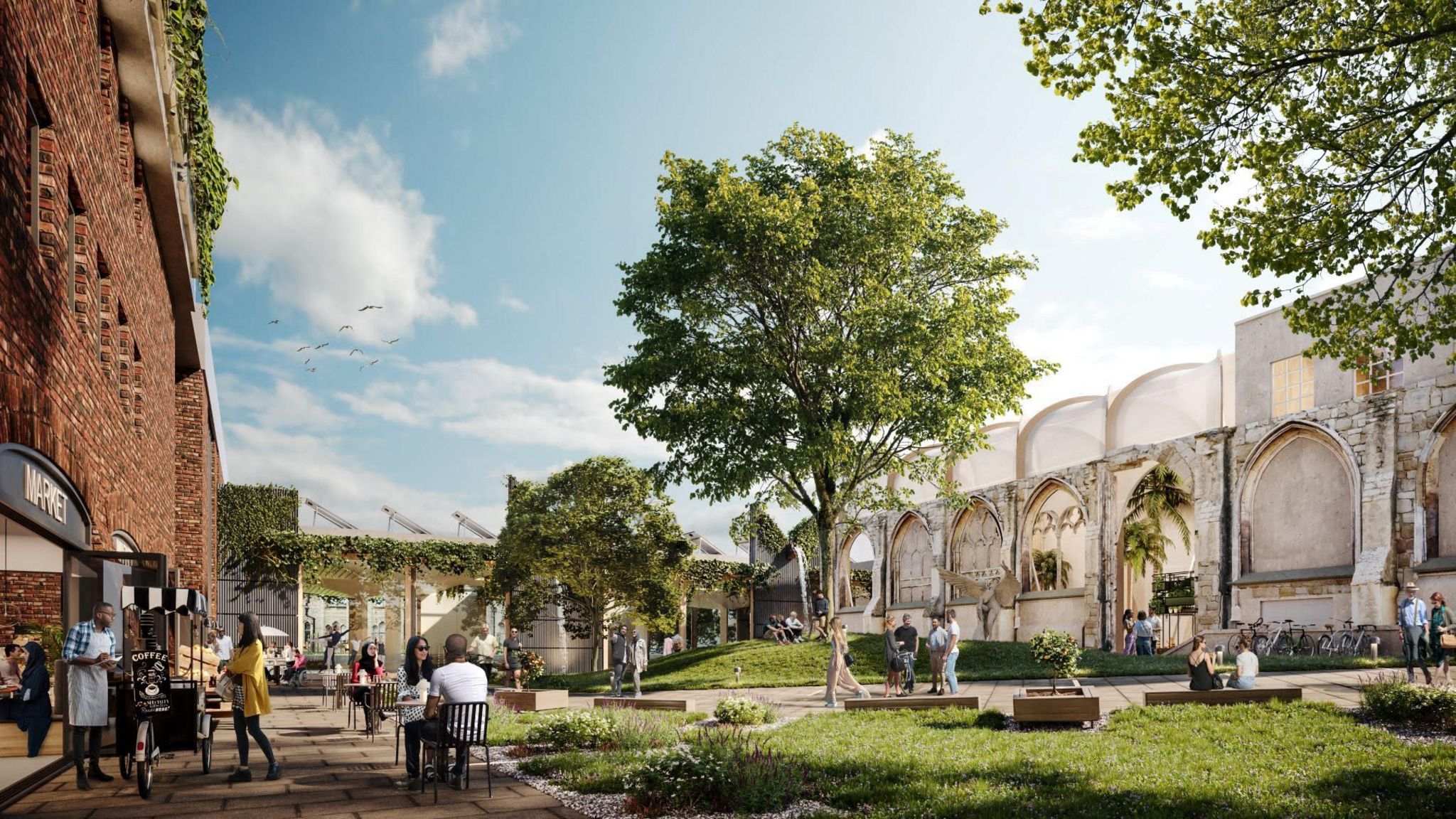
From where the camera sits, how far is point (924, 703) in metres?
16.6

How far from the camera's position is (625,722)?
13.6 meters

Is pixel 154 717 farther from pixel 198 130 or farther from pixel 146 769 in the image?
pixel 198 130

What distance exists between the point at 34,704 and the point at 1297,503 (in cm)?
2622

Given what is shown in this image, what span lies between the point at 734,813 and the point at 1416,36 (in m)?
9.35

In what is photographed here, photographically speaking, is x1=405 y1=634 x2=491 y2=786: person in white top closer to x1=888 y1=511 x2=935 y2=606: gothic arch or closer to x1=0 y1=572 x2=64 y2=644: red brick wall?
x1=0 y1=572 x2=64 y2=644: red brick wall

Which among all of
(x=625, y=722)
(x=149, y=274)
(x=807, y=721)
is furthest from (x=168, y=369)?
(x=807, y=721)

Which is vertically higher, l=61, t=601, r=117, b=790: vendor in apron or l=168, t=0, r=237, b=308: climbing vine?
l=168, t=0, r=237, b=308: climbing vine

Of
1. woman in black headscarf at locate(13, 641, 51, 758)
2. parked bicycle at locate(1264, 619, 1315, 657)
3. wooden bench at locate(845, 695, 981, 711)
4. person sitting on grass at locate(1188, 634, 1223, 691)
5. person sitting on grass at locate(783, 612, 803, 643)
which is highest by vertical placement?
woman in black headscarf at locate(13, 641, 51, 758)

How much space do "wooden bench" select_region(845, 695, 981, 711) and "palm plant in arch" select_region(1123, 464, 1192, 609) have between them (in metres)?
20.1

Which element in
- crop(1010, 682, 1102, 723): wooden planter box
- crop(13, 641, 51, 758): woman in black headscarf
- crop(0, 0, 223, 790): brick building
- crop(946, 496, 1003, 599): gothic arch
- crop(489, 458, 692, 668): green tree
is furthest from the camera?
crop(946, 496, 1003, 599): gothic arch

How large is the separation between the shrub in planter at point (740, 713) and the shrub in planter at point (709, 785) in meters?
6.22

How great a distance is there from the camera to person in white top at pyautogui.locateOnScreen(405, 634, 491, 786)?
32.5 feet

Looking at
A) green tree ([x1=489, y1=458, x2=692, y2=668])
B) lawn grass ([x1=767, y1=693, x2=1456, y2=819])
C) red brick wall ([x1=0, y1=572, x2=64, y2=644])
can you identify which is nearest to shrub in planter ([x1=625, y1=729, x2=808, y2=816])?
lawn grass ([x1=767, y1=693, x2=1456, y2=819])

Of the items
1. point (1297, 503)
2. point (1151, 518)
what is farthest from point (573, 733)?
point (1151, 518)
